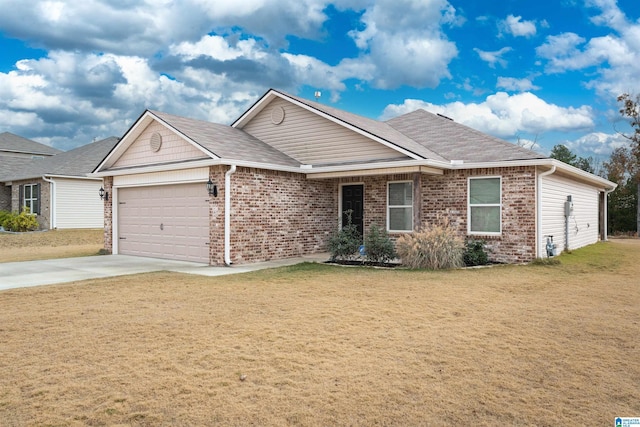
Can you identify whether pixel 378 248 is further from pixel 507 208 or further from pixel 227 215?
pixel 227 215

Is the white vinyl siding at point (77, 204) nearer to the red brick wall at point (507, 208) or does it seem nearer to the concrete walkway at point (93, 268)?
the concrete walkway at point (93, 268)

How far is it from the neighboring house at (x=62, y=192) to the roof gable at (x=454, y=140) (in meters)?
16.6

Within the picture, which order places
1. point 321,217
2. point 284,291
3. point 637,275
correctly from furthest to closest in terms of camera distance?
point 321,217 → point 637,275 → point 284,291

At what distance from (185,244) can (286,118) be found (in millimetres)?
5217

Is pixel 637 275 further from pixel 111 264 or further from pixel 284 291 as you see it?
pixel 111 264

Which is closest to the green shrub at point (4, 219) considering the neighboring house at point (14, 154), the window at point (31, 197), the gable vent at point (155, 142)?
the window at point (31, 197)

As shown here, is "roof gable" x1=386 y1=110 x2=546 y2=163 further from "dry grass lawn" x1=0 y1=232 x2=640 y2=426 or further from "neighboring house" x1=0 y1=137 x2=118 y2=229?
"neighboring house" x1=0 y1=137 x2=118 y2=229

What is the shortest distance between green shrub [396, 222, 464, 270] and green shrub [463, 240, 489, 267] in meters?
0.61

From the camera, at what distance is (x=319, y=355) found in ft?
16.3

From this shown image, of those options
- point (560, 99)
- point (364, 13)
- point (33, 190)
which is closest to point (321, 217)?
point (364, 13)

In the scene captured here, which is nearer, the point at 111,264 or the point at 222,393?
the point at 222,393

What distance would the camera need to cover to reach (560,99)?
2175 cm

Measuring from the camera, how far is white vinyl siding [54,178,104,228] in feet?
83.2

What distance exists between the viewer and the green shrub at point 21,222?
24703 millimetres
